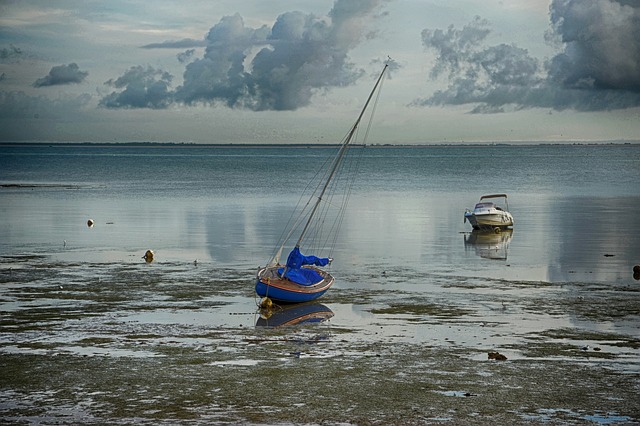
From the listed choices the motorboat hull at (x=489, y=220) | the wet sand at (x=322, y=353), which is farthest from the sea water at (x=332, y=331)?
the motorboat hull at (x=489, y=220)

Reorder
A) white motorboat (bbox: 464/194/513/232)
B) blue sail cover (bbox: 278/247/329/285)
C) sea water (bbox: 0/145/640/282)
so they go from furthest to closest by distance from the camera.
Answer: white motorboat (bbox: 464/194/513/232), sea water (bbox: 0/145/640/282), blue sail cover (bbox: 278/247/329/285)

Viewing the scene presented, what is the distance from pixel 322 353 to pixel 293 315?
691 centimetres

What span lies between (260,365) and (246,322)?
21.6ft

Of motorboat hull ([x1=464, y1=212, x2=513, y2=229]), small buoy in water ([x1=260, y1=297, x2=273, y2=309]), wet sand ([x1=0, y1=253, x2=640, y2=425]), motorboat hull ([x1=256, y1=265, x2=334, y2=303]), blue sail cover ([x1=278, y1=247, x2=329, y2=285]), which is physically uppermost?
motorboat hull ([x1=464, y1=212, x2=513, y2=229])

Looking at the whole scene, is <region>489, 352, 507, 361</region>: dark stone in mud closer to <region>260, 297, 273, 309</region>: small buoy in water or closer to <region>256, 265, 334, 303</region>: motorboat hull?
<region>260, 297, 273, 309</region>: small buoy in water

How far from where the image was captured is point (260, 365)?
2341cm

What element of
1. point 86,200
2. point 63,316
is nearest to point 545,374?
point 63,316

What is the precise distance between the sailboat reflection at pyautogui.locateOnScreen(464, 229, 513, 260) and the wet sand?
37.0 feet

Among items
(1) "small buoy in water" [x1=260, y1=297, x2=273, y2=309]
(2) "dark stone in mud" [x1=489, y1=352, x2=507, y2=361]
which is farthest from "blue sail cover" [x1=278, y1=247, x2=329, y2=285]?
(2) "dark stone in mud" [x1=489, y1=352, x2=507, y2=361]

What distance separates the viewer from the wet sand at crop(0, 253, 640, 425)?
19.4 metres

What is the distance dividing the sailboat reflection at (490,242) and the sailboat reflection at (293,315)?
61.7 feet

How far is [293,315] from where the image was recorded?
3184 cm

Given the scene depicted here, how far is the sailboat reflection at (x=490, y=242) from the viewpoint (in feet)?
167

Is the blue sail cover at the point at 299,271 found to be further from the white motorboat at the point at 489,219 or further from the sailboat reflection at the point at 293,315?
the white motorboat at the point at 489,219
